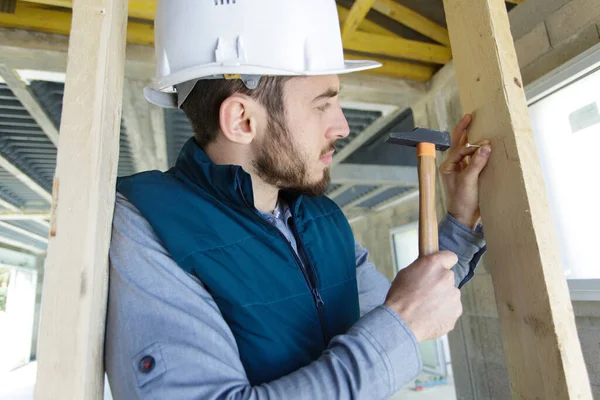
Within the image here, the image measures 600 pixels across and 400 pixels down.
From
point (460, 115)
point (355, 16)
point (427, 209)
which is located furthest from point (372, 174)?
point (427, 209)

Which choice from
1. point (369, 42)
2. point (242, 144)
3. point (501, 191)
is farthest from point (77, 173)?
point (369, 42)

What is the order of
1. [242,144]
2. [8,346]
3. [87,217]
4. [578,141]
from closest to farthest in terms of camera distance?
1. [87,217]
2. [242,144]
3. [578,141]
4. [8,346]

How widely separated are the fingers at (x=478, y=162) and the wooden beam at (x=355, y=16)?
5.57 ft

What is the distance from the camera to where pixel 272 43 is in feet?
2.91

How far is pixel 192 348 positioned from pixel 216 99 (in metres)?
0.60

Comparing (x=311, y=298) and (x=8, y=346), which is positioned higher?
(x=311, y=298)

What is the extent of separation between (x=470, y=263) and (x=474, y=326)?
1.83 m

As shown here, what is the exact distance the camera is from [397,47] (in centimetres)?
262

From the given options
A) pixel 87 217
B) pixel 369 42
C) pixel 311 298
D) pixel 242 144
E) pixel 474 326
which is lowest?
pixel 474 326

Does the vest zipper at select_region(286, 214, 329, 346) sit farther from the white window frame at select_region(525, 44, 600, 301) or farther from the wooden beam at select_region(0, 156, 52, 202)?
the wooden beam at select_region(0, 156, 52, 202)

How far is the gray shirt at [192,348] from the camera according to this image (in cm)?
60

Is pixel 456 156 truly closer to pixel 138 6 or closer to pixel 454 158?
pixel 454 158

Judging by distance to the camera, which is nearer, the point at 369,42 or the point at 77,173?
the point at 77,173

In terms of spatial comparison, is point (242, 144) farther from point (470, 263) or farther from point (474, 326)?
point (474, 326)
